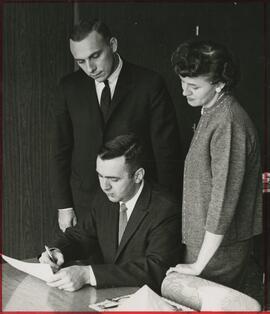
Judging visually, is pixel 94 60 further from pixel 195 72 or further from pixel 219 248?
pixel 219 248

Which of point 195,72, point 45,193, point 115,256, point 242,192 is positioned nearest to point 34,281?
point 115,256

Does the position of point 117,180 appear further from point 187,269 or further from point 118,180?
point 187,269

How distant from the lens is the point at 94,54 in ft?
7.64

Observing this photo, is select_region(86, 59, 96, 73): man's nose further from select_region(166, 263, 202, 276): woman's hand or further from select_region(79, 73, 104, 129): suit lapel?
select_region(166, 263, 202, 276): woman's hand

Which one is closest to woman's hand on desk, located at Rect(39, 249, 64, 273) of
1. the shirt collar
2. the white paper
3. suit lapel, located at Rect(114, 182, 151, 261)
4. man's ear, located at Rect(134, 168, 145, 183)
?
suit lapel, located at Rect(114, 182, 151, 261)

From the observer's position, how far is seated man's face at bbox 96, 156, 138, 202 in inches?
90.5

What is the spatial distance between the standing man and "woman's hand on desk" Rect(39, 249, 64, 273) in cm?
36

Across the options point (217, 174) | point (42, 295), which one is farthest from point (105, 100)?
point (42, 295)

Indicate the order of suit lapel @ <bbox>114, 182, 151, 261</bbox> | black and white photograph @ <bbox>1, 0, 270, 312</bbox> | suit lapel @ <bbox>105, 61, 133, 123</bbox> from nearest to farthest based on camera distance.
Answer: black and white photograph @ <bbox>1, 0, 270, 312</bbox>, suit lapel @ <bbox>114, 182, 151, 261</bbox>, suit lapel @ <bbox>105, 61, 133, 123</bbox>

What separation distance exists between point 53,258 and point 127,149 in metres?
0.58

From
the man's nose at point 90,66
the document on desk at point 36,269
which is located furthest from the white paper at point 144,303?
the man's nose at point 90,66

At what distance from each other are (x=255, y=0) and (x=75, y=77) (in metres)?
0.87

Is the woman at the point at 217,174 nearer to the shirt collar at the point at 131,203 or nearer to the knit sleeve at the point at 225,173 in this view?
the knit sleeve at the point at 225,173

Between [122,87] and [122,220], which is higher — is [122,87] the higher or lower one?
the higher one
